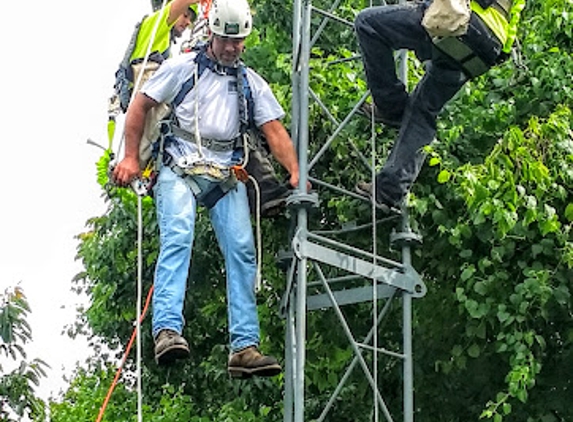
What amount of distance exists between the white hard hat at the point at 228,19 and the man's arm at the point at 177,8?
14.2 inches

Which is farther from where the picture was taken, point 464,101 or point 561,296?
point 464,101

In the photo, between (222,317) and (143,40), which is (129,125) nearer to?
(143,40)

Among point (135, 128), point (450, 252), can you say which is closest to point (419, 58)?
A: point (135, 128)

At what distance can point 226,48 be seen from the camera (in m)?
6.49

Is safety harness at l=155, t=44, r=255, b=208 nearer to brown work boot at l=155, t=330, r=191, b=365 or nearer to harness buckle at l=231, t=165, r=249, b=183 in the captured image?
harness buckle at l=231, t=165, r=249, b=183

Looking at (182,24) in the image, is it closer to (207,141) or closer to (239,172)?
(207,141)

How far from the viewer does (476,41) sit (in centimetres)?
621

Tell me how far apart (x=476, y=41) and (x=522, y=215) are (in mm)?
1633

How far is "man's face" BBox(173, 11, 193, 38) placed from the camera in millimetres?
7004

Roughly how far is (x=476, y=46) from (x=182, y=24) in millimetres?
1671

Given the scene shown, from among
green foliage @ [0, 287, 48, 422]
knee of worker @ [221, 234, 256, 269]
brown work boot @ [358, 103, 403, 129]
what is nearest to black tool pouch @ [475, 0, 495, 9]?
brown work boot @ [358, 103, 403, 129]

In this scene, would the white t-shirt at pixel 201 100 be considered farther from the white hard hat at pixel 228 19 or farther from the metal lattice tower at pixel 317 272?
the metal lattice tower at pixel 317 272

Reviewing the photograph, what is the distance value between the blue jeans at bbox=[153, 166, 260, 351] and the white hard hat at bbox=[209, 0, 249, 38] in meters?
0.73

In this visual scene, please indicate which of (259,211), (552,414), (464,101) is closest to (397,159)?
(259,211)
